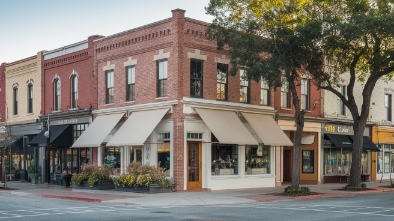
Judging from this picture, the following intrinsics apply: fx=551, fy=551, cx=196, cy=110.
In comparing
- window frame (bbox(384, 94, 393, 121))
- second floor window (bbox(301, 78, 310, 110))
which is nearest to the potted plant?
second floor window (bbox(301, 78, 310, 110))

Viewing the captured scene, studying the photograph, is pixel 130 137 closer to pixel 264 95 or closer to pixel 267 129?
pixel 267 129

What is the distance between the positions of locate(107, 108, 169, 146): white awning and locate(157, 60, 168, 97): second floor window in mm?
1127

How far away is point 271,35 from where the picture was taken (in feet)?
91.3

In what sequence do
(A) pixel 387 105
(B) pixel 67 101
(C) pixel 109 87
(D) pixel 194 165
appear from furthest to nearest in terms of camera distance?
(A) pixel 387 105 → (B) pixel 67 101 → (C) pixel 109 87 → (D) pixel 194 165

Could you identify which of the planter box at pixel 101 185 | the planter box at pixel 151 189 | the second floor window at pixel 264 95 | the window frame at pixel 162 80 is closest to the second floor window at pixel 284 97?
the second floor window at pixel 264 95

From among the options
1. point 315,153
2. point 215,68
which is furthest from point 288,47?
point 315,153

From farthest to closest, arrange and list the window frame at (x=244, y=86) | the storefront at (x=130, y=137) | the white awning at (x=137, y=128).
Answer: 1. the window frame at (x=244, y=86)
2. the storefront at (x=130, y=137)
3. the white awning at (x=137, y=128)

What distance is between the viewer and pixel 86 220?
56.4 ft

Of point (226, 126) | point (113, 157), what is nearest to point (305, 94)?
point (226, 126)

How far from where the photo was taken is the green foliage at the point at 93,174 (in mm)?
31672

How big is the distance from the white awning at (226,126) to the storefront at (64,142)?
30.8 ft

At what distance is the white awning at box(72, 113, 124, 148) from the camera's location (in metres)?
32.9

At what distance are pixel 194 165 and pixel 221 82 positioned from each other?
5.23 m

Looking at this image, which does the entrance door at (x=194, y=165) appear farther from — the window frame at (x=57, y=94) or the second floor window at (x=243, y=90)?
the window frame at (x=57, y=94)
